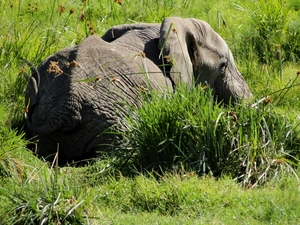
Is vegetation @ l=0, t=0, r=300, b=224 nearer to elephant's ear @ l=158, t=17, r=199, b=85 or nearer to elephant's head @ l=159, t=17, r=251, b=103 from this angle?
elephant's head @ l=159, t=17, r=251, b=103

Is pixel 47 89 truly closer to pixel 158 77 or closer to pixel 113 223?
pixel 158 77

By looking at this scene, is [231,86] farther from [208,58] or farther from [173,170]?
[173,170]

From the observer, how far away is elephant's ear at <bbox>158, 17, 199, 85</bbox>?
381 inches

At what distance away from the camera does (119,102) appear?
8297mm

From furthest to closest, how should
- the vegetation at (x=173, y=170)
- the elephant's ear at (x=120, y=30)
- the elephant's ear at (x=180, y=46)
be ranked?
the elephant's ear at (x=120, y=30)
the elephant's ear at (x=180, y=46)
the vegetation at (x=173, y=170)

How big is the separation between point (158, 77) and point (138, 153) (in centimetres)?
167

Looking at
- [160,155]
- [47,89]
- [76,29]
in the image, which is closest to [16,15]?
[76,29]

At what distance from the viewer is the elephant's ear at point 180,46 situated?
381 inches

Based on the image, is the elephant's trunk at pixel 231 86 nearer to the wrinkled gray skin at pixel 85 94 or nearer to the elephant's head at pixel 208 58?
the elephant's head at pixel 208 58

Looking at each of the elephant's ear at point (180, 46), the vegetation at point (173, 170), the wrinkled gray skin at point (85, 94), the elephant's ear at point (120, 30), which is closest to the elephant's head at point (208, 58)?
the elephant's ear at point (180, 46)

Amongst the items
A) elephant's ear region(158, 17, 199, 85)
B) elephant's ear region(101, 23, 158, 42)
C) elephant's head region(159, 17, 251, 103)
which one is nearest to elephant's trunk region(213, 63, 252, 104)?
elephant's head region(159, 17, 251, 103)

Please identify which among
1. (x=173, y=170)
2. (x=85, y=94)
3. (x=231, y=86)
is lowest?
(x=231, y=86)

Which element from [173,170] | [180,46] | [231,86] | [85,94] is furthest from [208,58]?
[173,170]

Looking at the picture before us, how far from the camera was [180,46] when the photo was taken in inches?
384
